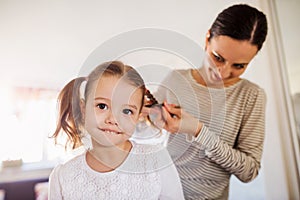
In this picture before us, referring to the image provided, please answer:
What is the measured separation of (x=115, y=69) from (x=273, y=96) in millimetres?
696

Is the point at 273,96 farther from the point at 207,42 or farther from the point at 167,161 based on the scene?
the point at 167,161

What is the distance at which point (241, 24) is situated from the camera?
850 mm

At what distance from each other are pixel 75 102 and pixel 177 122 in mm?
324

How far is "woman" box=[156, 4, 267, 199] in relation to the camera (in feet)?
2.57

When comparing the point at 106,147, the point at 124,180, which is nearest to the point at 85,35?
the point at 106,147

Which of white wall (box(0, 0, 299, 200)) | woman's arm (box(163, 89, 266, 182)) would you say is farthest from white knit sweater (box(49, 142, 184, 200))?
white wall (box(0, 0, 299, 200))

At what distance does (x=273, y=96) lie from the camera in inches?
39.6

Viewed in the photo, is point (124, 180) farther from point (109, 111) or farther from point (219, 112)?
point (219, 112)

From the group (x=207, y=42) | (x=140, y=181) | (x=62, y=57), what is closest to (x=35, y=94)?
(x=62, y=57)

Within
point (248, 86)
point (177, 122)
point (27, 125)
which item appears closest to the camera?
point (27, 125)

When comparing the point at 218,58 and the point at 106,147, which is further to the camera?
the point at 218,58

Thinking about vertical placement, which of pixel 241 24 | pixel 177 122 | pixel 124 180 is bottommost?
pixel 124 180

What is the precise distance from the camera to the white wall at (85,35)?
2.26 feet

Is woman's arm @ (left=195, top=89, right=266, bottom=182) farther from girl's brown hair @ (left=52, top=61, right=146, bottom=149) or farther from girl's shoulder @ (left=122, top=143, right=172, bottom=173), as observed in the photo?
girl's brown hair @ (left=52, top=61, right=146, bottom=149)
